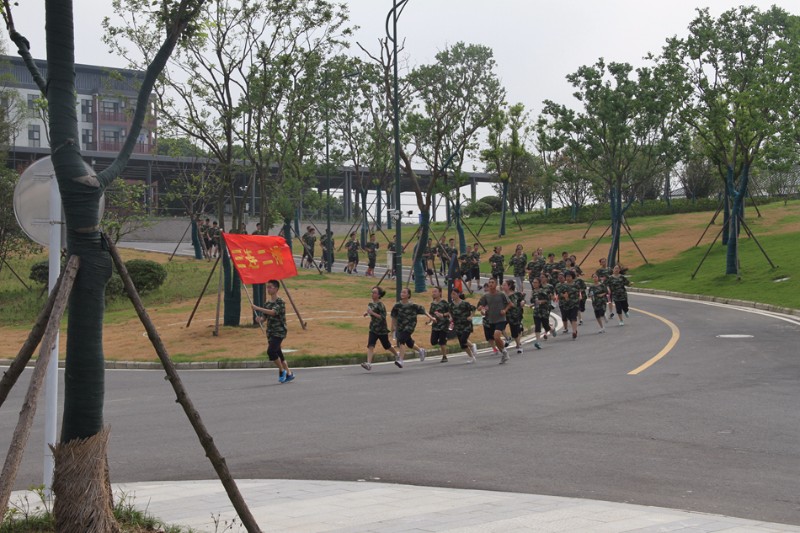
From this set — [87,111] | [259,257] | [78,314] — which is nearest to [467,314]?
[259,257]

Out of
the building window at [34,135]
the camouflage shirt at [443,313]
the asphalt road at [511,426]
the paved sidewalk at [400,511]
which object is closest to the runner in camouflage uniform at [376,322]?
the asphalt road at [511,426]

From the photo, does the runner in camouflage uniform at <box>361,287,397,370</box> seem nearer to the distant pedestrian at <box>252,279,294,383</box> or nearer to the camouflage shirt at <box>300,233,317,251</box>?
the distant pedestrian at <box>252,279,294,383</box>

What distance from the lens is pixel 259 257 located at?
80.4ft

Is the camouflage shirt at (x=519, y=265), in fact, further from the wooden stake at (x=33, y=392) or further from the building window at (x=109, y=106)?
the building window at (x=109, y=106)

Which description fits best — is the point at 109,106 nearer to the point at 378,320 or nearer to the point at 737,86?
the point at 737,86

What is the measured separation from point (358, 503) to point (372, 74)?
106ft

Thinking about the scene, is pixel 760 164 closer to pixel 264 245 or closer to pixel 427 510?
pixel 264 245

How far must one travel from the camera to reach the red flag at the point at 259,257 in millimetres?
23953

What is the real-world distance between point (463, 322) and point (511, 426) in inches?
335

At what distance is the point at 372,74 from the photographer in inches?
1529

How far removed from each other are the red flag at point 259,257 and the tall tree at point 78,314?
57.4ft

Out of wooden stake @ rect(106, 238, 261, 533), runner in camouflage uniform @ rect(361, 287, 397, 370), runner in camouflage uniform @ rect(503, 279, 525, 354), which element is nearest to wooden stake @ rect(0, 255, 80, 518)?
wooden stake @ rect(106, 238, 261, 533)

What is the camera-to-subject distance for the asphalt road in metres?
9.36

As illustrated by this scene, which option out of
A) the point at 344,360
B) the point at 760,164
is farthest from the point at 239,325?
the point at 760,164
